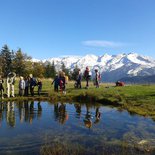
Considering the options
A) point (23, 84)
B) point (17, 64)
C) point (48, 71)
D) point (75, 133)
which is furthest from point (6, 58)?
point (75, 133)

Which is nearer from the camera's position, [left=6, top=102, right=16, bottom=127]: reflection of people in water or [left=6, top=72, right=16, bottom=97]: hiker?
[left=6, top=102, right=16, bottom=127]: reflection of people in water

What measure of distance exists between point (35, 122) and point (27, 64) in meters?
103

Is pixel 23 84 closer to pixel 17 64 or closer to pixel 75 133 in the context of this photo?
pixel 75 133

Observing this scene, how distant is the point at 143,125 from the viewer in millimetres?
20734

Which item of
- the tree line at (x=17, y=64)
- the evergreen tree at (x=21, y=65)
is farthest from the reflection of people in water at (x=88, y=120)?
the evergreen tree at (x=21, y=65)

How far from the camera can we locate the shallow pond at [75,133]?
569 inches

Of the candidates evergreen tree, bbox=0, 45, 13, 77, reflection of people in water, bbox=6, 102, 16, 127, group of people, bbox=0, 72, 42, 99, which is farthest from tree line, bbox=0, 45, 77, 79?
reflection of people in water, bbox=6, 102, 16, 127

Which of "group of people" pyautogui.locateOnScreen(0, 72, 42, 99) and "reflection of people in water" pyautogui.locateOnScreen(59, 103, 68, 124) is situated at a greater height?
"group of people" pyautogui.locateOnScreen(0, 72, 42, 99)

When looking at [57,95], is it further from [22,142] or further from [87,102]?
[22,142]

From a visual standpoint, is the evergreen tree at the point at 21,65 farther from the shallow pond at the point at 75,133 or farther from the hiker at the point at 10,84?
the shallow pond at the point at 75,133

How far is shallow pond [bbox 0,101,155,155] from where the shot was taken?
1445 centimetres

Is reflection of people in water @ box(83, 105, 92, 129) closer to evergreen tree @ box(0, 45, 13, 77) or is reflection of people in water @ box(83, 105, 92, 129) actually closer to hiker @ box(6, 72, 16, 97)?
hiker @ box(6, 72, 16, 97)

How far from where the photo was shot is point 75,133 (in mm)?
17859

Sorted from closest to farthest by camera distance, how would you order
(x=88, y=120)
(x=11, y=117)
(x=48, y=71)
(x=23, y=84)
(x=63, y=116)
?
(x=88, y=120) < (x=11, y=117) < (x=63, y=116) < (x=23, y=84) < (x=48, y=71)
